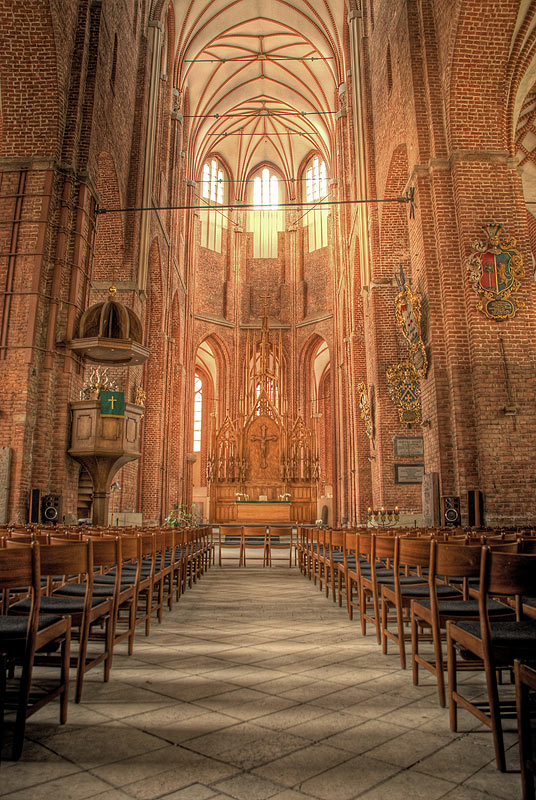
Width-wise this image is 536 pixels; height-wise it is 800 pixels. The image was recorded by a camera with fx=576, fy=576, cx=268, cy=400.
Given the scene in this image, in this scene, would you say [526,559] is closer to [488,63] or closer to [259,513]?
[488,63]

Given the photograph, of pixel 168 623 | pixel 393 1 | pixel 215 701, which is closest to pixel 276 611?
pixel 168 623

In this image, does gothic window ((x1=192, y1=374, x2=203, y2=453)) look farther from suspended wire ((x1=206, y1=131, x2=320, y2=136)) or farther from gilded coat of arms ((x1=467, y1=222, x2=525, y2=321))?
gilded coat of arms ((x1=467, y1=222, x2=525, y2=321))

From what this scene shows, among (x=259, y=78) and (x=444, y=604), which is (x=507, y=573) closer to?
(x=444, y=604)

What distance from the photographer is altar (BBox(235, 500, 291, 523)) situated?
17.9m

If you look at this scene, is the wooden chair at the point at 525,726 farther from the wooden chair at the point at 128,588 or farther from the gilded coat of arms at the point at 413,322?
the gilded coat of arms at the point at 413,322

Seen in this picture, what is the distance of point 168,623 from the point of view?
16.0ft

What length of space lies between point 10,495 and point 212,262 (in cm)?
2374

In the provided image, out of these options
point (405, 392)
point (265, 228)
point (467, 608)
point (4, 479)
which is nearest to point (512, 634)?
point (467, 608)

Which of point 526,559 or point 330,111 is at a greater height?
point 330,111

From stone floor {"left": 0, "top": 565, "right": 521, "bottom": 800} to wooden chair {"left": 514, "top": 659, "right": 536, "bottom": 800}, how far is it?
0.13m

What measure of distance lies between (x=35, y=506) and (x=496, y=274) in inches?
313

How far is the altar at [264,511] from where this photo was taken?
58.9 feet

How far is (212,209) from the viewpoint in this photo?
3139cm

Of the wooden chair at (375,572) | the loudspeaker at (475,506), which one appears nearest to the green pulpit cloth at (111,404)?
the loudspeaker at (475,506)
